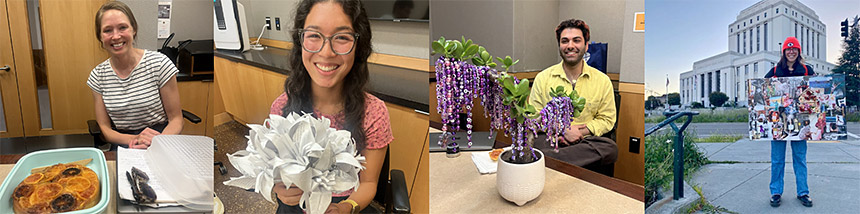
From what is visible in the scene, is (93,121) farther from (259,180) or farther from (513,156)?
(513,156)

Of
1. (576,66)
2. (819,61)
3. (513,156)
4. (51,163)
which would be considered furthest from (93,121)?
(819,61)

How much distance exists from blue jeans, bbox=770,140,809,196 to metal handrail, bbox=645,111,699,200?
0.29 metres

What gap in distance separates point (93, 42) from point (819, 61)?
7.01 ft

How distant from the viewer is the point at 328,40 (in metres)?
0.95

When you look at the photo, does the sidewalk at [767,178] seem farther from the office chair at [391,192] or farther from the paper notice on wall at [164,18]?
the paper notice on wall at [164,18]

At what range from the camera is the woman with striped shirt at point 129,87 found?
3.55 ft

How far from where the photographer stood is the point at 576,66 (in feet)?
4.93

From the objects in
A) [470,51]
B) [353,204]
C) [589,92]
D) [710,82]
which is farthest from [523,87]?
[710,82]

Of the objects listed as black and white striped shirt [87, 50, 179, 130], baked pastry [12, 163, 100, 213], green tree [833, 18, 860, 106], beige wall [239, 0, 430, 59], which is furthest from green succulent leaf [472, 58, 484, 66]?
green tree [833, 18, 860, 106]

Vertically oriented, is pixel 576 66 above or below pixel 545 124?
above

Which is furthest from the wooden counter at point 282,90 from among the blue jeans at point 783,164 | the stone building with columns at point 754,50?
the blue jeans at point 783,164

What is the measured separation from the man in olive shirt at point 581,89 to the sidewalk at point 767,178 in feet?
1.78

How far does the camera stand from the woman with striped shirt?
108 cm

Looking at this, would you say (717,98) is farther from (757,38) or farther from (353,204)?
(353,204)
